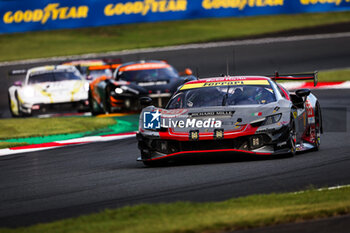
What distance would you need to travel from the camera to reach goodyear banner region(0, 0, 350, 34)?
93.3 feet

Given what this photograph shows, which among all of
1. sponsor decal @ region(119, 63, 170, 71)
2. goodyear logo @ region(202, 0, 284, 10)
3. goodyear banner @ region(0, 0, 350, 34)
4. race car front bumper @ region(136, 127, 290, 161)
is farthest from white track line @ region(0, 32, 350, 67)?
race car front bumper @ region(136, 127, 290, 161)

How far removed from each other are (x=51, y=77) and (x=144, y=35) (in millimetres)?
15966

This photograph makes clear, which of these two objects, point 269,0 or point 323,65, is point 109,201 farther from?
point 269,0

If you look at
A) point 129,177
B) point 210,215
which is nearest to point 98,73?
point 129,177

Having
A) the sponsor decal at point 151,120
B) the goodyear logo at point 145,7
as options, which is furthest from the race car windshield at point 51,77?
the sponsor decal at point 151,120

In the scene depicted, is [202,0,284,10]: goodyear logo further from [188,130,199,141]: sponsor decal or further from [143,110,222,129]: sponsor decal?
[188,130,199,141]: sponsor decal

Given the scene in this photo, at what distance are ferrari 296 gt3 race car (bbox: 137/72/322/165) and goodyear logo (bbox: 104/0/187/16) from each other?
18835mm

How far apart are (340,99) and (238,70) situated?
766cm

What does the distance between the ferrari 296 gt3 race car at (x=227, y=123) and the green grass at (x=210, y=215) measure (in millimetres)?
2348

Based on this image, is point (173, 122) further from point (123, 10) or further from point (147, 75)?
point (123, 10)

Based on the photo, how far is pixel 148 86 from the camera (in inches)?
692

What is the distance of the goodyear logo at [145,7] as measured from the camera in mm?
28781

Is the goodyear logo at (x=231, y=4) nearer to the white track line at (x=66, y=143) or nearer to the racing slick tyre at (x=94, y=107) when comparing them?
the racing slick tyre at (x=94, y=107)

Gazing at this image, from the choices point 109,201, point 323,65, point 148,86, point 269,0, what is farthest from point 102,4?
point 109,201
